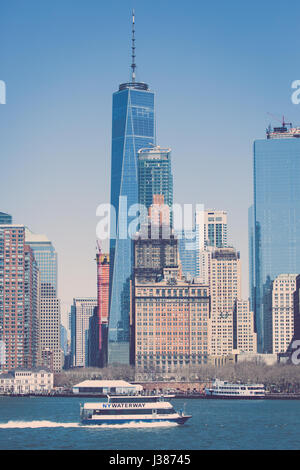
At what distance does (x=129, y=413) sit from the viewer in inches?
4122

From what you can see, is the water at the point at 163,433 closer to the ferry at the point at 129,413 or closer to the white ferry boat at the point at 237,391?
the ferry at the point at 129,413

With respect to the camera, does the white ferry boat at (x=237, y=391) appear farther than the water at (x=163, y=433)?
Yes

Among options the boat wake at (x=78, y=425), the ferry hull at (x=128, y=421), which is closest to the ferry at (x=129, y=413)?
the ferry hull at (x=128, y=421)

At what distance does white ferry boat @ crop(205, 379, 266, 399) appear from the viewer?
182 metres

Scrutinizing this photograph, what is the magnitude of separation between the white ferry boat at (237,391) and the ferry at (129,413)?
77.5 meters

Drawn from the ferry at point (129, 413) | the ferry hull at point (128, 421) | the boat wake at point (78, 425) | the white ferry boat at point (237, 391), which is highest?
the ferry at point (129, 413)

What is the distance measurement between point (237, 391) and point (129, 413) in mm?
80410

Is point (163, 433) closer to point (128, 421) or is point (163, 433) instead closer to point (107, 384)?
point (128, 421)

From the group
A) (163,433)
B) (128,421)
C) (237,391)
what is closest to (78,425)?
(128,421)

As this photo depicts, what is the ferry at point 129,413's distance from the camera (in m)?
104

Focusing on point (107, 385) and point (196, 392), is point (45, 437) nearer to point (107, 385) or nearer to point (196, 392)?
point (107, 385)

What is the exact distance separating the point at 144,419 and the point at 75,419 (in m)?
15.1

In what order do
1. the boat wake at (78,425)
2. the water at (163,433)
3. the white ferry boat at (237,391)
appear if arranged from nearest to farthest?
1. the water at (163,433)
2. the boat wake at (78,425)
3. the white ferry boat at (237,391)

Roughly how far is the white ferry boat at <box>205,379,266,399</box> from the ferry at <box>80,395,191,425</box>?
7755 cm
